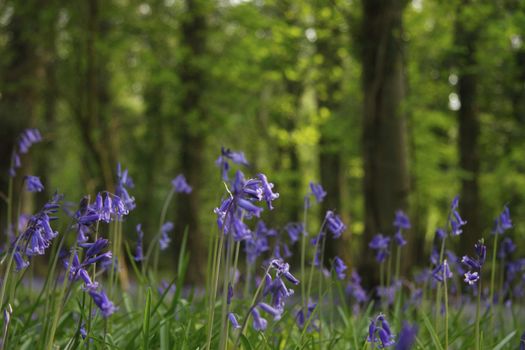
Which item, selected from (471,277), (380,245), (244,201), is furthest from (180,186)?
(244,201)

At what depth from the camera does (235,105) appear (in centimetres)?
1554

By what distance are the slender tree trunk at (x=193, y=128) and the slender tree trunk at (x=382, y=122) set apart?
7.09m

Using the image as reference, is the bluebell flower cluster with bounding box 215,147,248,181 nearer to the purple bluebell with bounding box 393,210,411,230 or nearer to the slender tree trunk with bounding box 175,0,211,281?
the purple bluebell with bounding box 393,210,411,230

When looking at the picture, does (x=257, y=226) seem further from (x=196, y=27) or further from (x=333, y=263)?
(x=196, y=27)

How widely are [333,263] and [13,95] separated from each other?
481 inches

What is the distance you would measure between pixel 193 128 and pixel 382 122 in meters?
7.63

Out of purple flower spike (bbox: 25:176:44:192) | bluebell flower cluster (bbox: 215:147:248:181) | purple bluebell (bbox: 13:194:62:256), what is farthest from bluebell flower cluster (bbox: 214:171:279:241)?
purple flower spike (bbox: 25:176:44:192)

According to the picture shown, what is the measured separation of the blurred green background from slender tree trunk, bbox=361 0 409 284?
2 cm

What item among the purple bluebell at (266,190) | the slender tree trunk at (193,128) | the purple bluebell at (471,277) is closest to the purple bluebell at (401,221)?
the purple bluebell at (471,277)

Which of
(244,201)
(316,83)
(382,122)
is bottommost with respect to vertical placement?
(244,201)

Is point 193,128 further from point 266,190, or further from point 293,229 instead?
point 266,190

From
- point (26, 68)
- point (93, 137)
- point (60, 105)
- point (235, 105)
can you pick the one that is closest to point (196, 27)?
point (235, 105)

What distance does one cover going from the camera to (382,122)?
771 centimetres

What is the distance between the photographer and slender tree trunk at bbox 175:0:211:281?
587 inches
